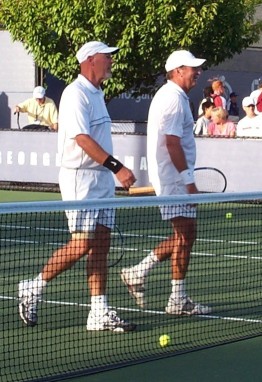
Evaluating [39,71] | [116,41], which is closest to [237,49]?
[116,41]

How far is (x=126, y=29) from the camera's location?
23.6 m

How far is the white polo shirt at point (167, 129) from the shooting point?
323 inches

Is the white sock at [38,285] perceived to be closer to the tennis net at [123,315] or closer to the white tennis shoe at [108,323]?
the tennis net at [123,315]

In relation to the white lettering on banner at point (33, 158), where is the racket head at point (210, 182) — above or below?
above

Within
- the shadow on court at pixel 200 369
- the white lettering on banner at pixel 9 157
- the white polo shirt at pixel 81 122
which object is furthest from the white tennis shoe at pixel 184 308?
the white lettering on banner at pixel 9 157

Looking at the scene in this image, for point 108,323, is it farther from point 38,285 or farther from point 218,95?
point 218,95

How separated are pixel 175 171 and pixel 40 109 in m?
13.0

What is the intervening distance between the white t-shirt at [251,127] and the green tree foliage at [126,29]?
6488 millimetres

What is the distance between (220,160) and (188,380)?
1067 cm

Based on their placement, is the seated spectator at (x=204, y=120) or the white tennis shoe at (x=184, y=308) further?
the seated spectator at (x=204, y=120)

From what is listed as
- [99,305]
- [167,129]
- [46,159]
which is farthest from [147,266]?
[46,159]

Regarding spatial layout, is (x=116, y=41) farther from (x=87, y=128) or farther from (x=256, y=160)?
(x=87, y=128)

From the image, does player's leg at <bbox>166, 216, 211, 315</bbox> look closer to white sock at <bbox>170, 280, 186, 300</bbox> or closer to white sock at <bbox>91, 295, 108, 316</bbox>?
white sock at <bbox>170, 280, 186, 300</bbox>

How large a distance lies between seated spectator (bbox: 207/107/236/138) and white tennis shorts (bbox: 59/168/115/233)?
9597mm
